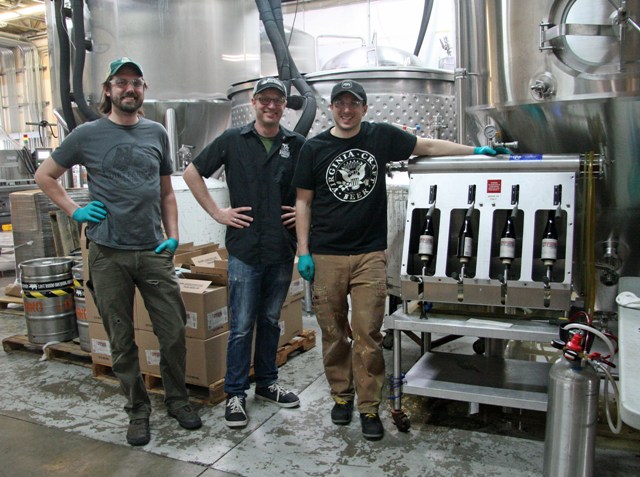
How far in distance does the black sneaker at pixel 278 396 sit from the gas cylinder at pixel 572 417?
119cm

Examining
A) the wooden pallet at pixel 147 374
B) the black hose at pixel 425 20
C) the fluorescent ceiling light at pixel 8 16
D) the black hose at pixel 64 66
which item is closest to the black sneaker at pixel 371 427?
the wooden pallet at pixel 147 374

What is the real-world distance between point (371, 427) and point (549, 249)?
97 centimetres

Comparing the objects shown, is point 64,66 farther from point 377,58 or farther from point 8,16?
point 8,16

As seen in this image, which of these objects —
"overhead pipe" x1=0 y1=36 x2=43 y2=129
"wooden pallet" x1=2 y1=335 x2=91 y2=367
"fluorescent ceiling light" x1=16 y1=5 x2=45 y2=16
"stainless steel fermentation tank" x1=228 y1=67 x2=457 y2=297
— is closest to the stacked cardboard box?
"wooden pallet" x1=2 y1=335 x2=91 y2=367

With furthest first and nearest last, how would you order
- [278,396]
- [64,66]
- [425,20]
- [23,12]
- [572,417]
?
[23,12], [425,20], [64,66], [278,396], [572,417]

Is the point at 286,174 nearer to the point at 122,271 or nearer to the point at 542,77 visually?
the point at 122,271

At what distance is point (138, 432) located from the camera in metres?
2.28

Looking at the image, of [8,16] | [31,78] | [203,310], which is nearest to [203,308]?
[203,310]

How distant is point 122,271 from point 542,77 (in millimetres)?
1814

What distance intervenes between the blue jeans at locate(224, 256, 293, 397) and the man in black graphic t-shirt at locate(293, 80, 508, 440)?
0.20 m

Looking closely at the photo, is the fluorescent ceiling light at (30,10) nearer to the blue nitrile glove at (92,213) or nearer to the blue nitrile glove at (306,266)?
the blue nitrile glove at (92,213)

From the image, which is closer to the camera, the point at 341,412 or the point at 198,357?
the point at 341,412

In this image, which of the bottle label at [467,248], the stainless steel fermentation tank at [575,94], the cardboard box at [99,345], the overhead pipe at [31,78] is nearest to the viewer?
the stainless steel fermentation tank at [575,94]

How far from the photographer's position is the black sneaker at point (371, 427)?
220 cm
